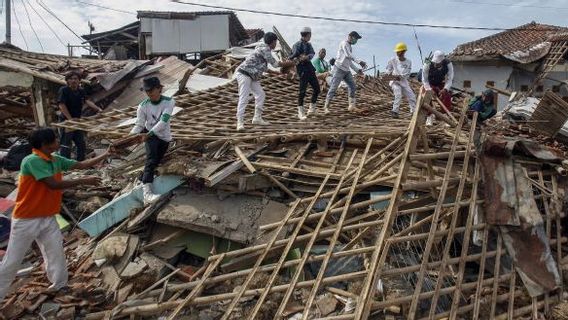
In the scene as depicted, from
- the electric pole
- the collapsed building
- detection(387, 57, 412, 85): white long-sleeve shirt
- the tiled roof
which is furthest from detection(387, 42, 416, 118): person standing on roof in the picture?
the electric pole

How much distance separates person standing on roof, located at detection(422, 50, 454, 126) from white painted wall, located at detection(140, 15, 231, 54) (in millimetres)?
15266

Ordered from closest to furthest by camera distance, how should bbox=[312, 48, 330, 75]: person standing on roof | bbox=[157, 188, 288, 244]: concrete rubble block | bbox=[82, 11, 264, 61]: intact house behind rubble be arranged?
1. bbox=[157, 188, 288, 244]: concrete rubble block
2. bbox=[312, 48, 330, 75]: person standing on roof
3. bbox=[82, 11, 264, 61]: intact house behind rubble

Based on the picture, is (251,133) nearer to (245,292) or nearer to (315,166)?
(315,166)

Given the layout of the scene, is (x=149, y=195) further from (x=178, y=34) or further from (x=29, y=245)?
(x=178, y=34)

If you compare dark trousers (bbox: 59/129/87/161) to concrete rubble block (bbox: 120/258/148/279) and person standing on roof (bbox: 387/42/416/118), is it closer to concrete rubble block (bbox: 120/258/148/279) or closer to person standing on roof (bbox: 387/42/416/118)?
concrete rubble block (bbox: 120/258/148/279)

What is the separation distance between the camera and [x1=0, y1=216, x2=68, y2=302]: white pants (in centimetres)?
399

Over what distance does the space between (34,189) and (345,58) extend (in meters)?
5.31

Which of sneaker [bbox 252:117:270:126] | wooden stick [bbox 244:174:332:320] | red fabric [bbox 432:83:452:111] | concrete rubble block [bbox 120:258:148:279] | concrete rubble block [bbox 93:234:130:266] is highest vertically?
red fabric [bbox 432:83:452:111]

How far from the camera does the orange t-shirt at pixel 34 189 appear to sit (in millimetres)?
3949

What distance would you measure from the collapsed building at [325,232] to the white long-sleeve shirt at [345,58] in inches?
83.1

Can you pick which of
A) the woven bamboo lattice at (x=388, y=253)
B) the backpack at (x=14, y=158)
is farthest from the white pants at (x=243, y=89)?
the backpack at (x=14, y=158)

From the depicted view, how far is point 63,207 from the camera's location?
6.16 metres

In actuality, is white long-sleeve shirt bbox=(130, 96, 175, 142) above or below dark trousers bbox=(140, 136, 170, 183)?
above

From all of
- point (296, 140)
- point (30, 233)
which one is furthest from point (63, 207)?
point (296, 140)
